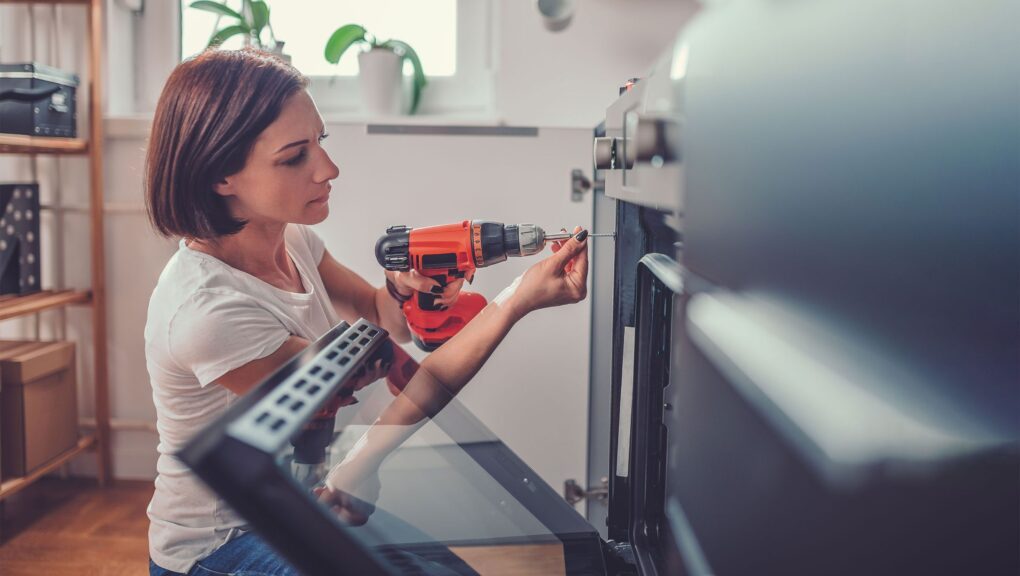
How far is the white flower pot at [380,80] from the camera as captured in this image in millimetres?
1941

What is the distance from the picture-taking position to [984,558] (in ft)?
0.68

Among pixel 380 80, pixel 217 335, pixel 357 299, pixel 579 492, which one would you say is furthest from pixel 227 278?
pixel 380 80

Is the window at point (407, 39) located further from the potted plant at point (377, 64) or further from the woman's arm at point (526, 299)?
the woman's arm at point (526, 299)

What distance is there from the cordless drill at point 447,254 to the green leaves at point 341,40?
0.87m

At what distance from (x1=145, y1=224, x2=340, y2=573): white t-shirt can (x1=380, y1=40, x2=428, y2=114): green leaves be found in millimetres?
1052

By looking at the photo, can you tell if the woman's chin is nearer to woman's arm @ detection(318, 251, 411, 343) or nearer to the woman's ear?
the woman's ear

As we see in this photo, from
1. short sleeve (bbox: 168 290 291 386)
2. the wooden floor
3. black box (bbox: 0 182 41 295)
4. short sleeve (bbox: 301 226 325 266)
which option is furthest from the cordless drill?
black box (bbox: 0 182 41 295)

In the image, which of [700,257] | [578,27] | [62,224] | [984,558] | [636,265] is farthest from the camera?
[62,224]

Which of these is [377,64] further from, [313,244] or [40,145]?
[40,145]

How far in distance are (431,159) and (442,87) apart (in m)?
0.37

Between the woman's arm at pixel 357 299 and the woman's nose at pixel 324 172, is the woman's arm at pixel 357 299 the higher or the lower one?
the lower one

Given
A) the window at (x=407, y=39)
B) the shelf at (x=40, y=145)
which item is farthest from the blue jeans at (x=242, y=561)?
the window at (x=407, y=39)

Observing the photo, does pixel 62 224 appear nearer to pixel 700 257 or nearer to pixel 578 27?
pixel 578 27

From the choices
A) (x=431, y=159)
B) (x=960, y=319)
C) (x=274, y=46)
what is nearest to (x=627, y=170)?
(x=960, y=319)
